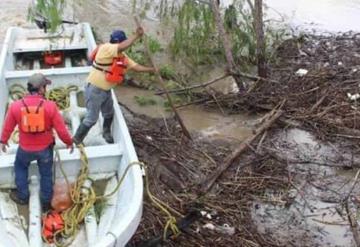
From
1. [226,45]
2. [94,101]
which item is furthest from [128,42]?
[226,45]

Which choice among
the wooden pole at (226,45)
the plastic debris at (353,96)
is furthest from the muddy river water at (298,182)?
the plastic debris at (353,96)

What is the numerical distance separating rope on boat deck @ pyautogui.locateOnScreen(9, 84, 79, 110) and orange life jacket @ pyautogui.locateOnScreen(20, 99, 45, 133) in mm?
2325

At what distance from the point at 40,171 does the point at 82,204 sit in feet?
1.56

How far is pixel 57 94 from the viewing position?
24.4 feet

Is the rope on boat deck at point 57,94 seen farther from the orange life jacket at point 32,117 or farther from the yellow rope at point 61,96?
the orange life jacket at point 32,117

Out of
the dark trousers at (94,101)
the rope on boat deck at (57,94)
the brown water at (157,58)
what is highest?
the dark trousers at (94,101)

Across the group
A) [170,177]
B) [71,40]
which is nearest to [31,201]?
[170,177]

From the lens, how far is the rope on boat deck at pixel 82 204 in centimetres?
505

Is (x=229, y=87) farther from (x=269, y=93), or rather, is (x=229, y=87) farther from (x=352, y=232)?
(x=352, y=232)

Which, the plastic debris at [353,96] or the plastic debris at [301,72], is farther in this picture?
the plastic debris at [301,72]

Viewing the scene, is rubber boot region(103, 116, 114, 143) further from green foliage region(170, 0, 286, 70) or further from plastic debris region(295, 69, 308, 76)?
plastic debris region(295, 69, 308, 76)

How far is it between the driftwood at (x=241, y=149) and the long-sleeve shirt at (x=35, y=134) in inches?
72.9

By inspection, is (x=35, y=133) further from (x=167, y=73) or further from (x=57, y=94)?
(x=167, y=73)

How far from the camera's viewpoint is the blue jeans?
201 inches
